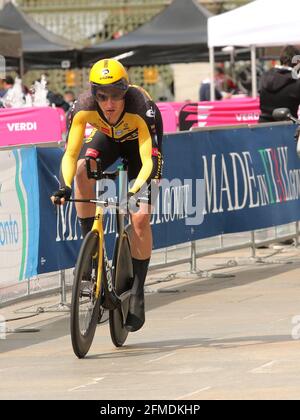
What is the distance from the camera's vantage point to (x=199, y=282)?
43.5 ft

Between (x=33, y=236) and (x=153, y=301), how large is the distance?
156cm

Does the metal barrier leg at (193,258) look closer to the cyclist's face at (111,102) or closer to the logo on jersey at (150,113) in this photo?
the logo on jersey at (150,113)

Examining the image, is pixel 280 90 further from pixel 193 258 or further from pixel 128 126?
pixel 128 126

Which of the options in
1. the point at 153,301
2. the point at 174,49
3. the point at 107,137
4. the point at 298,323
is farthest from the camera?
the point at 174,49

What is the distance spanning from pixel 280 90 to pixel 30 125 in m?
2.98

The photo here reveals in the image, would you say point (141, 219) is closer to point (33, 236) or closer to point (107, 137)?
point (107, 137)

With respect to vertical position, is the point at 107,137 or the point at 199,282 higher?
the point at 107,137

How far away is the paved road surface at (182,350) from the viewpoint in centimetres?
803

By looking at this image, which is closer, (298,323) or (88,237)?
(88,237)

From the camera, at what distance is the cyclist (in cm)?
912

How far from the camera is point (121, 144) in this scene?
9.58 m

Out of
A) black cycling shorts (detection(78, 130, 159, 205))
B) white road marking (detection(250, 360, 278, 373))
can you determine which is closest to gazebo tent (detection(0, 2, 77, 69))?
black cycling shorts (detection(78, 130, 159, 205))

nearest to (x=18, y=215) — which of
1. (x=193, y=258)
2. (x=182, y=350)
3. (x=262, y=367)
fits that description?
(x=182, y=350)
